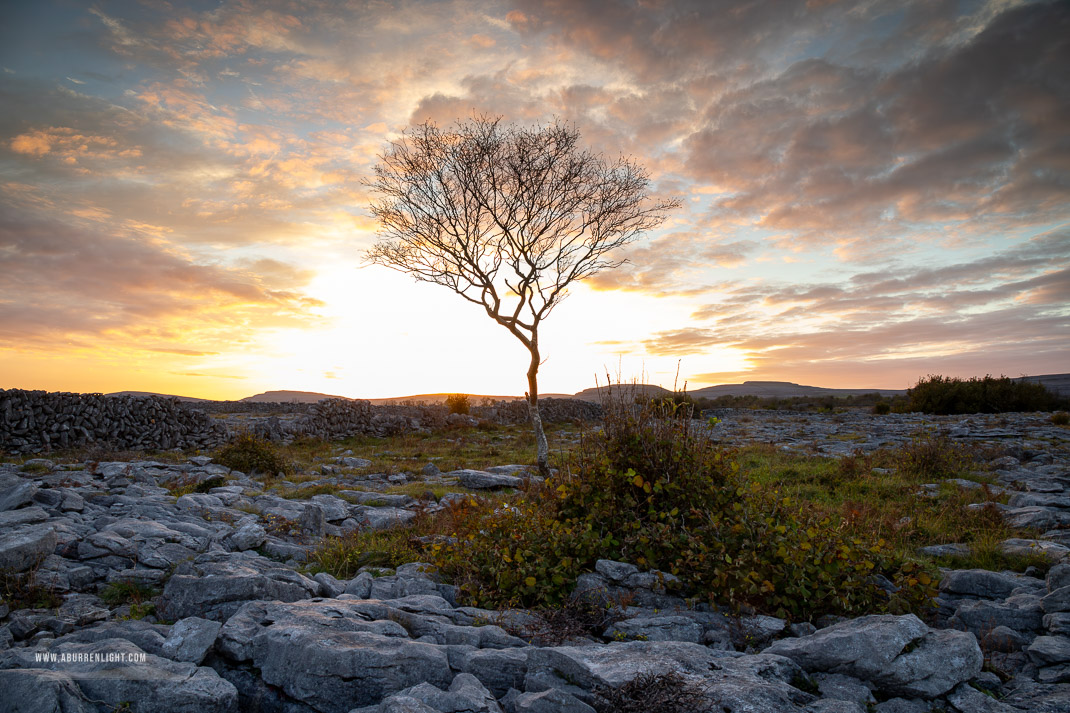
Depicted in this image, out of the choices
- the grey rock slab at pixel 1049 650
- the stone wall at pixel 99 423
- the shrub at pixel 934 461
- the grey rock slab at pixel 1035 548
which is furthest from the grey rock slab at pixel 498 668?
the stone wall at pixel 99 423

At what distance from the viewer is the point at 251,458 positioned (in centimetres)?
1566

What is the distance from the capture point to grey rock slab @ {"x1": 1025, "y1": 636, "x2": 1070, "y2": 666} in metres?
4.40

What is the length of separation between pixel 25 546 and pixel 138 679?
13.2ft

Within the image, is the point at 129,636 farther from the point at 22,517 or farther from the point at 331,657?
the point at 22,517

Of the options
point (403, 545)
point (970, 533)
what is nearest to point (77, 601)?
point (403, 545)

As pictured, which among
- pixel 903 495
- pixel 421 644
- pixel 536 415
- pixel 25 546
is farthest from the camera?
pixel 536 415

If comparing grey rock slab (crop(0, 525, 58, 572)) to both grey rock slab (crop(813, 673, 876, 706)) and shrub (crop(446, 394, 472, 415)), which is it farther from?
shrub (crop(446, 394, 472, 415))

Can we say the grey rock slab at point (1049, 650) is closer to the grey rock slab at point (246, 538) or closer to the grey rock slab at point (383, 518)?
the grey rock slab at point (383, 518)

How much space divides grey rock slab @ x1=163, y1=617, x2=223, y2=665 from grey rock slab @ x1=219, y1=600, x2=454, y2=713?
110mm

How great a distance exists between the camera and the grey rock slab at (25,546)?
597cm

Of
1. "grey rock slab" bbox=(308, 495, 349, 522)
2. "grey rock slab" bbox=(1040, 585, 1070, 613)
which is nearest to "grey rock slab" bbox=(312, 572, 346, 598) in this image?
"grey rock slab" bbox=(308, 495, 349, 522)

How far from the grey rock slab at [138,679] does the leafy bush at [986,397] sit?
4224 cm

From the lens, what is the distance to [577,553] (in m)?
6.41

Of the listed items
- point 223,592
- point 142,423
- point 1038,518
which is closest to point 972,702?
point 223,592
